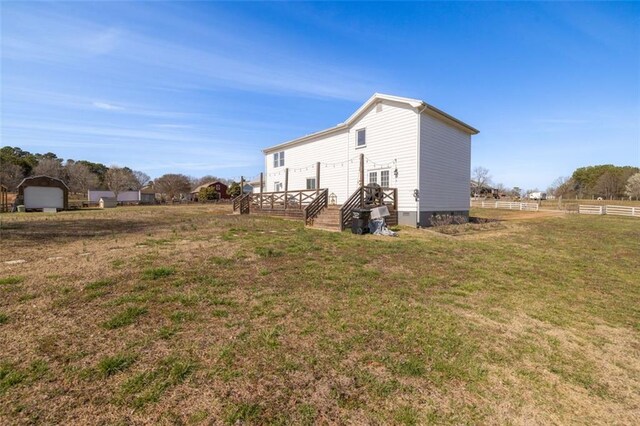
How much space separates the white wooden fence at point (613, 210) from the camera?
27.3m

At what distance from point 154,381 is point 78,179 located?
70.4 m

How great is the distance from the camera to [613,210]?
94.7ft

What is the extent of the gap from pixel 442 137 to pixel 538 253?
8.97 metres

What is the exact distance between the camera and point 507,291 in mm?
5609

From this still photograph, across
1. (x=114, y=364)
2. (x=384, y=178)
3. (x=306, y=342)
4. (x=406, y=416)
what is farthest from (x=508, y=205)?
(x=114, y=364)

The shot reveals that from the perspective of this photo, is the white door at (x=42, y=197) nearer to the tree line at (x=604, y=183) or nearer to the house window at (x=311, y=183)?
the house window at (x=311, y=183)

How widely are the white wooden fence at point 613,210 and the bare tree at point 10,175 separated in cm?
7216

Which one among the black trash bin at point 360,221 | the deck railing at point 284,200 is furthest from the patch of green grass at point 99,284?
the deck railing at point 284,200

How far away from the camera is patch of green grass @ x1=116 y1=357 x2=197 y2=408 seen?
242 centimetres

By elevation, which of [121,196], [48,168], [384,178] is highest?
[48,168]

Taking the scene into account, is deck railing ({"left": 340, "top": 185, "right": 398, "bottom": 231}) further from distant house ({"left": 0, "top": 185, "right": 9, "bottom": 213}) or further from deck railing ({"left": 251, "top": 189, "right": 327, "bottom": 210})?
distant house ({"left": 0, "top": 185, "right": 9, "bottom": 213})

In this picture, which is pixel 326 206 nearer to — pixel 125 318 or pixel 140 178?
pixel 125 318

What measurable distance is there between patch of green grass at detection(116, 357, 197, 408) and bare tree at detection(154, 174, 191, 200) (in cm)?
6408

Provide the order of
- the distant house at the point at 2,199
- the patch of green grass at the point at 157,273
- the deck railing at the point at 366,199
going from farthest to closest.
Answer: the distant house at the point at 2,199 → the deck railing at the point at 366,199 → the patch of green grass at the point at 157,273
